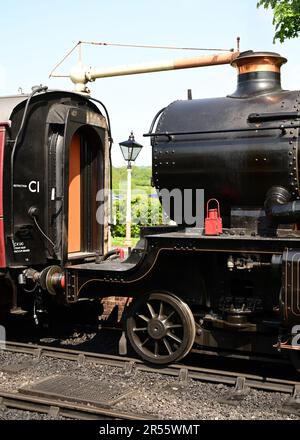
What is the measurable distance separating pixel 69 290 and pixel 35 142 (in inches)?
71.8

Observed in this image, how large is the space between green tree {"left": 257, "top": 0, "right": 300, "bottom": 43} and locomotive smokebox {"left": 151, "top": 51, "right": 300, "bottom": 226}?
144 inches

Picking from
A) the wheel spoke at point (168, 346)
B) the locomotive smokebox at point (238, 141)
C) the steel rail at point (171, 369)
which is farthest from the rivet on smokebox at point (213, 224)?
the steel rail at point (171, 369)

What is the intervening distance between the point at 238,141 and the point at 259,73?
3.00 ft

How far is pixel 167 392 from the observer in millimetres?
5406

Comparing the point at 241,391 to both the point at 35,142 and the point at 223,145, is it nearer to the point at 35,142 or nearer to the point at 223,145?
the point at 223,145

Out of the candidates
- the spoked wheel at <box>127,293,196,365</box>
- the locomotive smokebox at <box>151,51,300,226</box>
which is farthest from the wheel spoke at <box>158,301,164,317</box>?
the locomotive smokebox at <box>151,51,300,226</box>

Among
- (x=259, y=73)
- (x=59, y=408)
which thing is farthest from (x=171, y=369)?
(x=259, y=73)

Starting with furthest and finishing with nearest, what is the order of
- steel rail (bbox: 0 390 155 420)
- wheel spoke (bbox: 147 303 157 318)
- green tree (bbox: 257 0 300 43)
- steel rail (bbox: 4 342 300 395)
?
green tree (bbox: 257 0 300 43) → wheel spoke (bbox: 147 303 157 318) → steel rail (bbox: 4 342 300 395) → steel rail (bbox: 0 390 155 420)

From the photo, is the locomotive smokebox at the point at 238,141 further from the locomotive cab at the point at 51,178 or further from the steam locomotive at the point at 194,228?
the locomotive cab at the point at 51,178

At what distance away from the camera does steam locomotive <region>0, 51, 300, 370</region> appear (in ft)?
18.0

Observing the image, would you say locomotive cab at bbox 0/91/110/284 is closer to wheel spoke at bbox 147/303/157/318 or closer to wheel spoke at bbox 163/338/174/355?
wheel spoke at bbox 147/303/157/318

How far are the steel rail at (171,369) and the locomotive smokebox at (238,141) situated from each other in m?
1.64

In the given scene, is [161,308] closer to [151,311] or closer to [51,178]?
[151,311]

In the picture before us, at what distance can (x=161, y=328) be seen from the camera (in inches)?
237
